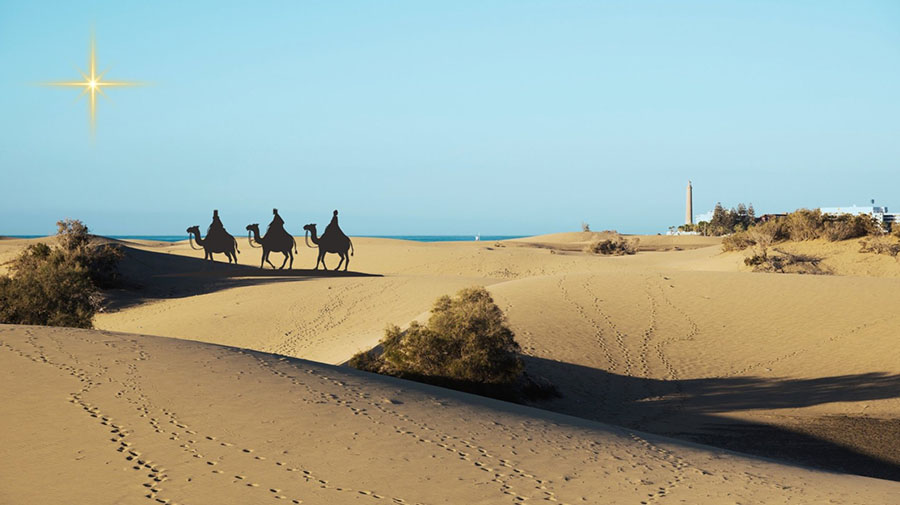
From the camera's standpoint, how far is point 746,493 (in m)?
7.91

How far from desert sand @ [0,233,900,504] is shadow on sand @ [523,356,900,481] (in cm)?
7

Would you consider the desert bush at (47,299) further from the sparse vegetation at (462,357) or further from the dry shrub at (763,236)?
the dry shrub at (763,236)

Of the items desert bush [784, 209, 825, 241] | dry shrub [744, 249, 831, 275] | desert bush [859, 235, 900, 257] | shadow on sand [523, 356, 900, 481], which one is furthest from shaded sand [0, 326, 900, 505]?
desert bush [784, 209, 825, 241]

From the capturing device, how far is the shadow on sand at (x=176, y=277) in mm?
31422

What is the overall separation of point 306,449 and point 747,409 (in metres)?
10.9

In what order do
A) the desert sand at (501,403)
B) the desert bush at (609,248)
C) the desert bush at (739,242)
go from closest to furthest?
the desert sand at (501,403)
the desert bush at (739,242)
the desert bush at (609,248)

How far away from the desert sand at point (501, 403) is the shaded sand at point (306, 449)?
0.03 m

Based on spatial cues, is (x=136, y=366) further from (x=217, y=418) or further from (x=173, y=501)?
(x=173, y=501)

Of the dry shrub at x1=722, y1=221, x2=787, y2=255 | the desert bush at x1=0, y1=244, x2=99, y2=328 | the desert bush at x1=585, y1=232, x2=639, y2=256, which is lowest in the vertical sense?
the desert bush at x1=0, y1=244, x2=99, y2=328

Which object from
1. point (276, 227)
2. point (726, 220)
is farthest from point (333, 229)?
point (726, 220)

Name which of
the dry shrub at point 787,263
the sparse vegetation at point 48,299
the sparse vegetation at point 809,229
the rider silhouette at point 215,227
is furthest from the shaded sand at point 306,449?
the sparse vegetation at point 809,229

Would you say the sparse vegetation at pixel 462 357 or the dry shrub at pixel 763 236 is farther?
the dry shrub at pixel 763 236

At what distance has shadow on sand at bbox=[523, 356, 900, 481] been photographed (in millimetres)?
12648

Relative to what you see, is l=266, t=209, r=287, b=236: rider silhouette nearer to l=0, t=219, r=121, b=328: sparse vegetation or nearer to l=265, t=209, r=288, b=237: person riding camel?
l=265, t=209, r=288, b=237: person riding camel
